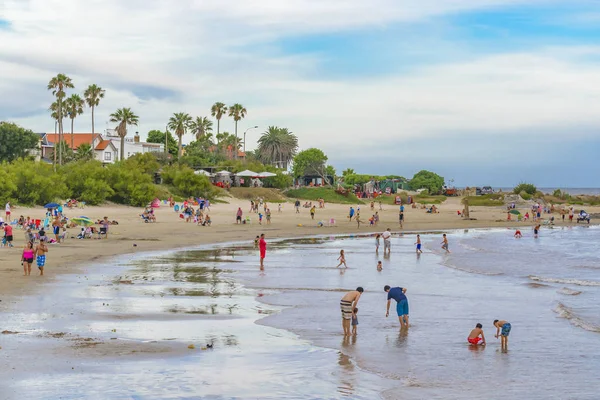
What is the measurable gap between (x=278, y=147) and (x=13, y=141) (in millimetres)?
42125

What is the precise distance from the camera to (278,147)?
11800 centimetres

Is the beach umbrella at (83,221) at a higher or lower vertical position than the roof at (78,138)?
lower

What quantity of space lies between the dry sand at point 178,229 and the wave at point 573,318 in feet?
50.6

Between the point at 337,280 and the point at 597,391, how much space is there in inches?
600

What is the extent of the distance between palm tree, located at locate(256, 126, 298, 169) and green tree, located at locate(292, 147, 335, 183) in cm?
1119

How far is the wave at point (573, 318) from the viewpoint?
18750 millimetres

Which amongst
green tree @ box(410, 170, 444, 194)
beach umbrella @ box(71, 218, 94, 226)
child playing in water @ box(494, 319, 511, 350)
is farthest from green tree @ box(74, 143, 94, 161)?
child playing in water @ box(494, 319, 511, 350)

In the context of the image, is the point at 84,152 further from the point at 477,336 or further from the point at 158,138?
the point at 477,336

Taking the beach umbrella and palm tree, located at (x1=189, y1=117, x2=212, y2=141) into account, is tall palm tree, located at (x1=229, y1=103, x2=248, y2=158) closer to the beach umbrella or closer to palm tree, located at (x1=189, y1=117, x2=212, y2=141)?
palm tree, located at (x1=189, y1=117, x2=212, y2=141)

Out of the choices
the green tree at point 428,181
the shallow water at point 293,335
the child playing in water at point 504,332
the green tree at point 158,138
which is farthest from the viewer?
the green tree at point 158,138

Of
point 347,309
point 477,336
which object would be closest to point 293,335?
point 347,309

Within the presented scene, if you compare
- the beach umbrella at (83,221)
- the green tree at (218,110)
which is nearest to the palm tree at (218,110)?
the green tree at (218,110)

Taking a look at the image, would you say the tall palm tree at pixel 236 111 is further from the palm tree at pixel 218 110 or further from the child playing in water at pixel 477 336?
the child playing in water at pixel 477 336

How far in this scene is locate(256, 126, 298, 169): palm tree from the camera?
118m
